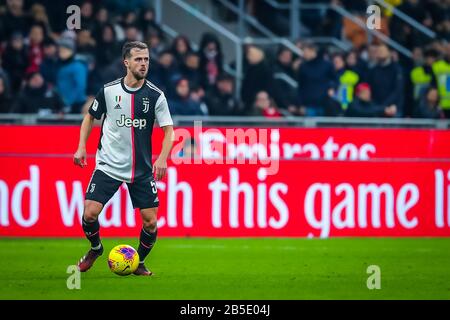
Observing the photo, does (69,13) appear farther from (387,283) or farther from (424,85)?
(387,283)

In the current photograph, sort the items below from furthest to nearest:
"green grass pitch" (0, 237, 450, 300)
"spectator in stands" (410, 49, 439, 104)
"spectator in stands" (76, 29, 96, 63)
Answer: "spectator in stands" (410, 49, 439, 104) → "spectator in stands" (76, 29, 96, 63) → "green grass pitch" (0, 237, 450, 300)

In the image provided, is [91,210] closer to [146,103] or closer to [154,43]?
[146,103]

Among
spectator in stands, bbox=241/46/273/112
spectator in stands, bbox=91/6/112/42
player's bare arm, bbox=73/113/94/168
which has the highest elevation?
spectator in stands, bbox=91/6/112/42

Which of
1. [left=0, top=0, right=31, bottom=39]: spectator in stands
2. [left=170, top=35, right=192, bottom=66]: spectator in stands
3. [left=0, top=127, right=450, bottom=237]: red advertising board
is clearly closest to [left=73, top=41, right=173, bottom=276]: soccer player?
[left=0, top=127, right=450, bottom=237]: red advertising board

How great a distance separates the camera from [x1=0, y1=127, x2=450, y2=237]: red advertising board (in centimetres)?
1647

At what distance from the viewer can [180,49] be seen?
1994 centimetres

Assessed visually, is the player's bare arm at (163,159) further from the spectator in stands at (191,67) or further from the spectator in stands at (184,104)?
the spectator in stands at (191,67)

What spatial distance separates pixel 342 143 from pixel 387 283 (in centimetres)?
552

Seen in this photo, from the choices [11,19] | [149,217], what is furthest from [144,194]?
[11,19]

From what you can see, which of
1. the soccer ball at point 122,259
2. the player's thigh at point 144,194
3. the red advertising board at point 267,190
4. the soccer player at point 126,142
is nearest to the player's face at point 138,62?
the soccer player at point 126,142

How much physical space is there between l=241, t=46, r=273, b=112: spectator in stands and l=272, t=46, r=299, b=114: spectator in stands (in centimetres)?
27

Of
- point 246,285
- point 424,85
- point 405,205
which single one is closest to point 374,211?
point 405,205

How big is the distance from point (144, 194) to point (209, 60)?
8.53 meters

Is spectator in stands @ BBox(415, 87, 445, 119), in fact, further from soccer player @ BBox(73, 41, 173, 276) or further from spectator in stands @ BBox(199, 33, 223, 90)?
soccer player @ BBox(73, 41, 173, 276)
